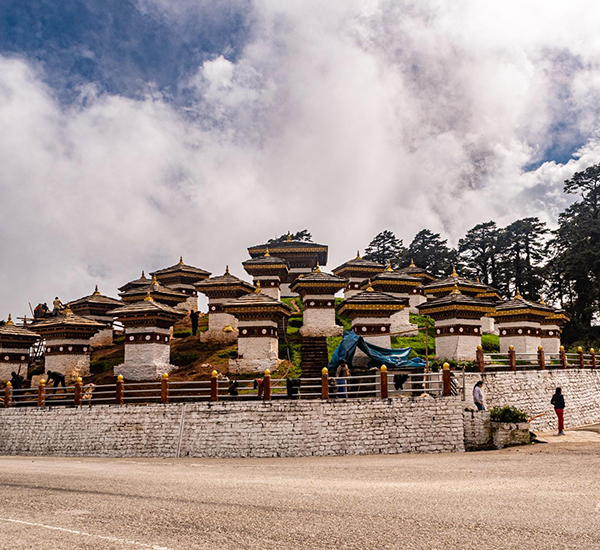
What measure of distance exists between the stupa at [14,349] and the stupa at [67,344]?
195 cm

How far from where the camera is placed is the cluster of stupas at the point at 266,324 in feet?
100

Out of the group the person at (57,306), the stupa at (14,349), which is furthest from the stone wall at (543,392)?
the person at (57,306)

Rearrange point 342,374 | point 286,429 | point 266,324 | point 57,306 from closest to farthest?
point 286,429, point 342,374, point 266,324, point 57,306

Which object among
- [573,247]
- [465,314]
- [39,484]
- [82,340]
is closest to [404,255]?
[573,247]

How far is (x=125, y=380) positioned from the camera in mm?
30000

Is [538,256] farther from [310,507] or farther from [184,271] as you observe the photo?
[310,507]

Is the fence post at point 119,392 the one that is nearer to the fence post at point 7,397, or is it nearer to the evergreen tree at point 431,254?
the fence post at point 7,397

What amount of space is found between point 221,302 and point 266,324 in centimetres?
871

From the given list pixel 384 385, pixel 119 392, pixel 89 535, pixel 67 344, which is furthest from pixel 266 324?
pixel 89 535

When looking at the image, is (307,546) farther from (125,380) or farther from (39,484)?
(125,380)

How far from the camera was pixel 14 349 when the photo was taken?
3369 centimetres

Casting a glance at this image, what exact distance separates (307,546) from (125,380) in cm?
2539

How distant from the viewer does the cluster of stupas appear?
1202 inches

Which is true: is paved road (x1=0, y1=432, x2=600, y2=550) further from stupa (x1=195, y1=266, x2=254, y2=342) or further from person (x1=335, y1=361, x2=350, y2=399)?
stupa (x1=195, y1=266, x2=254, y2=342)
